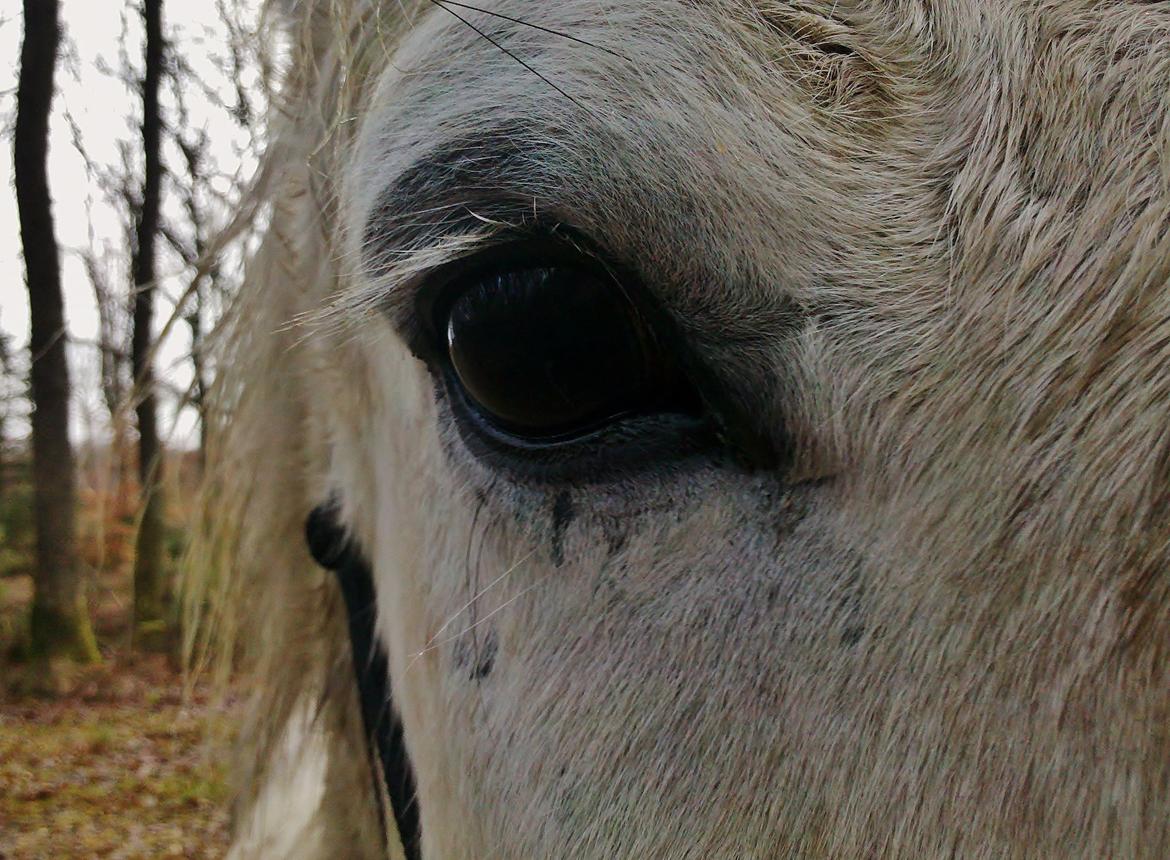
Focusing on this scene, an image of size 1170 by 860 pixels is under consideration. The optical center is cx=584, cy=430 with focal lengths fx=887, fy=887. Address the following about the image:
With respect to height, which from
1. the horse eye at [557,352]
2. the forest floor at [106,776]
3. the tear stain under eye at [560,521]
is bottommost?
the forest floor at [106,776]

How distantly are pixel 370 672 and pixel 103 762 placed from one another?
6398mm

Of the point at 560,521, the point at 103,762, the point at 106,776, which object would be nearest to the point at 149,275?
the point at 103,762

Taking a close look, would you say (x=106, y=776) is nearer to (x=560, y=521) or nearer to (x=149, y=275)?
(x=149, y=275)

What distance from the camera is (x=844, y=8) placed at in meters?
0.87

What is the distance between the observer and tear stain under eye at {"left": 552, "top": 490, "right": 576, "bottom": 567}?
963 millimetres

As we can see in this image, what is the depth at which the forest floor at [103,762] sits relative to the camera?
5270 millimetres

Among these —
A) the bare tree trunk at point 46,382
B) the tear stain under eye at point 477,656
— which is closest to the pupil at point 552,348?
the tear stain under eye at point 477,656

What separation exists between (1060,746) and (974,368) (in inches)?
12.0

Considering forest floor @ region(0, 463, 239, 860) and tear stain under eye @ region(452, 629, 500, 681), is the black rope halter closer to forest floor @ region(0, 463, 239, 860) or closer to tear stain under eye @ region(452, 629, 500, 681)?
tear stain under eye @ region(452, 629, 500, 681)

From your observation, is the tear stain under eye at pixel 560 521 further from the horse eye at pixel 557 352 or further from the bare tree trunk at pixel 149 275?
the bare tree trunk at pixel 149 275

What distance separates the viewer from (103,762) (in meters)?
6.71

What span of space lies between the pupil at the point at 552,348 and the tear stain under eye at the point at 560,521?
0.24 feet

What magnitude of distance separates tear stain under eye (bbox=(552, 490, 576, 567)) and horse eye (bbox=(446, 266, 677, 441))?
68 millimetres

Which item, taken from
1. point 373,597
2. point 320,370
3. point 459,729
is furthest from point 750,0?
point 373,597
